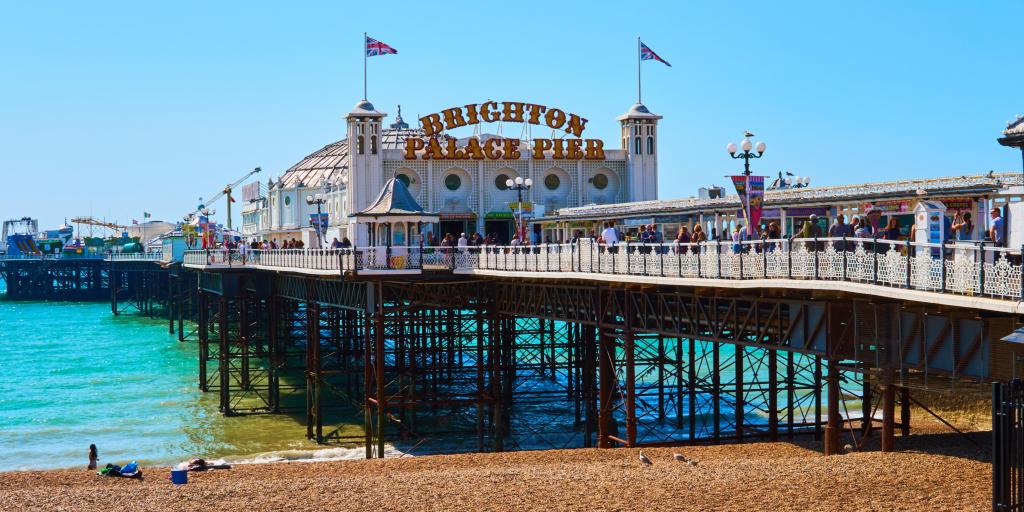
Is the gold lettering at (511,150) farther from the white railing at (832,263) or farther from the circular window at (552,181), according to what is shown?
the white railing at (832,263)

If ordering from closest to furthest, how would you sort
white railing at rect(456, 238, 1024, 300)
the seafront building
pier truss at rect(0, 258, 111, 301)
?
white railing at rect(456, 238, 1024, 300) → the seafront building → pier truss at rect(0, 258, 111, 301)

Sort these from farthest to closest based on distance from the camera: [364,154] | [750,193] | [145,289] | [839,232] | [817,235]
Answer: [145,289], [364,154], [750,193], [817,235], [839,232]

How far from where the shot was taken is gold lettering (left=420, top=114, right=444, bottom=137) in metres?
59.7

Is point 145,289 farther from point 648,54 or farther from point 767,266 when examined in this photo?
point 767,266

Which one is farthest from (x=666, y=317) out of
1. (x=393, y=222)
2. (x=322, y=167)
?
(x=322, y=167)

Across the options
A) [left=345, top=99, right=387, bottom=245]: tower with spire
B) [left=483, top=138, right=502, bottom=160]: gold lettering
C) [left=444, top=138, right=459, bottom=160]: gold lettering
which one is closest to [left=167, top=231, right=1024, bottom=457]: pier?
[left=345, top=99, right=387, bottom=245]: tower with spire

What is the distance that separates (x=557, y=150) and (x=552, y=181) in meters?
1.52

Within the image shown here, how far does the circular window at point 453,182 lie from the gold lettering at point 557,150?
4.62 metres

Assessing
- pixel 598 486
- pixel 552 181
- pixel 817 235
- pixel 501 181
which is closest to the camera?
pixel 598 486

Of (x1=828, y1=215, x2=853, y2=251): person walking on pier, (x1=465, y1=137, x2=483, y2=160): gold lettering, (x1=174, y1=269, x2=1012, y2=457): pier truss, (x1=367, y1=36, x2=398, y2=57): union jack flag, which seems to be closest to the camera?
(x1=828, y1=215, x2=853, y2=251): person walking on pier

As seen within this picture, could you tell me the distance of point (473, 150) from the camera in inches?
2336

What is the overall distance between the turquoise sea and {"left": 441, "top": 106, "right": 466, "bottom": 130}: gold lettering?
53.5 feet

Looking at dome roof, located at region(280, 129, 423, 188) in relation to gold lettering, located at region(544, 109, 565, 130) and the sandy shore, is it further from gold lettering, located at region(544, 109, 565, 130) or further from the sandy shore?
the sandy shore

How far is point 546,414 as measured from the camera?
47.1m
